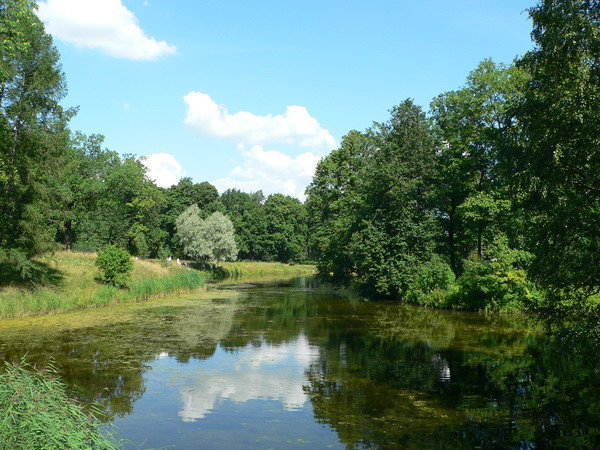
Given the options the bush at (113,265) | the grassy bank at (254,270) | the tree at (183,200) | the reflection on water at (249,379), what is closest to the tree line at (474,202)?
the reflection on water at (249,379)

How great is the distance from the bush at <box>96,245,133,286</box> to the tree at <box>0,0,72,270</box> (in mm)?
4850

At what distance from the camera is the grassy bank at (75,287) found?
82.2 feet

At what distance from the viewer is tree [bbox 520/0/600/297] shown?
40.2ft

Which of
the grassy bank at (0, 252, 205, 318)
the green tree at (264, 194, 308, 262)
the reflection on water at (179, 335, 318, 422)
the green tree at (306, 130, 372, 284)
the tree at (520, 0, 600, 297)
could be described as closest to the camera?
the tree at (520, 0, 600, 297)

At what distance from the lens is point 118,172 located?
145 feet

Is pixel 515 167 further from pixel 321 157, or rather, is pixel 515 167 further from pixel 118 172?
pixel 321 157

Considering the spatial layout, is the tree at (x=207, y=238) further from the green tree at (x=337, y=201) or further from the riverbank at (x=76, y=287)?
the riverbank at (x=76, y=287)

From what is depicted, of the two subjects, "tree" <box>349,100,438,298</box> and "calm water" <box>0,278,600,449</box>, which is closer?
"calm water" <box>0,278,600,449</box>

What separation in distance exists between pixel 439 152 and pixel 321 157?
66.2 ft

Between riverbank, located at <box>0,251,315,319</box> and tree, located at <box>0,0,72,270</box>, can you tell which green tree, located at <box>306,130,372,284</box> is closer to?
riverbank, located at <box>0,251,315,319</box>

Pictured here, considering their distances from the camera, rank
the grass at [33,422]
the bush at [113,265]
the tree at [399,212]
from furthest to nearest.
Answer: the tree at [399,212] < the bush at [113,265] < the grass at [33,422]

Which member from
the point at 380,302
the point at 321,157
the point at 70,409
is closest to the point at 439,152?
the point at 380,302

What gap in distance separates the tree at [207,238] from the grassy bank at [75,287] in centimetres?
2053

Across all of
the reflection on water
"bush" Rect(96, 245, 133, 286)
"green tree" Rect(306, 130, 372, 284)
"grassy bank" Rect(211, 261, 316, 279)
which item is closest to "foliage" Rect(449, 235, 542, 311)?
"green tree" Rect(306, 130, 372, 284)
